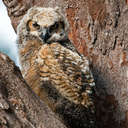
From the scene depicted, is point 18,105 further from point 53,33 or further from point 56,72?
point 53,33

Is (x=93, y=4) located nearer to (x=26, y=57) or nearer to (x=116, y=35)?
(x=116, y=35)

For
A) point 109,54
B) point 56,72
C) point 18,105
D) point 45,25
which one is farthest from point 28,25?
point 18,105

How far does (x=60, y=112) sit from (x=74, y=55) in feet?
1.76

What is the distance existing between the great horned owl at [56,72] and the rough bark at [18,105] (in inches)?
14.0

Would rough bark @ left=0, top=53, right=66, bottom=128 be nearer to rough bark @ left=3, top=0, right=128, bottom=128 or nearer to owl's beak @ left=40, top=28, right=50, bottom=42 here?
owl's beak @ left=40, top=28, right=50, bottom=42

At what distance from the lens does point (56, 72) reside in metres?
2.26

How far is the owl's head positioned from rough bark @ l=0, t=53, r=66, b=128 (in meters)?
0.89

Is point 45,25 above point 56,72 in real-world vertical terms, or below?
above

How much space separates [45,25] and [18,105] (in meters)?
1.14

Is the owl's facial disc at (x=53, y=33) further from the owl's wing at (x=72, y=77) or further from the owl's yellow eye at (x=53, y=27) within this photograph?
the owl's wing at (x=72, y=77)

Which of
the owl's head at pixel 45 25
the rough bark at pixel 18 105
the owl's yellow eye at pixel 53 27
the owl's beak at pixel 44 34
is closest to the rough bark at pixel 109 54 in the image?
the owl's head at pixel 45 25

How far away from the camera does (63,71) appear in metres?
2.27

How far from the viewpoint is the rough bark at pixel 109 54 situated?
3.09 meters

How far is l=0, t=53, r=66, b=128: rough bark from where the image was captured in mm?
1593
